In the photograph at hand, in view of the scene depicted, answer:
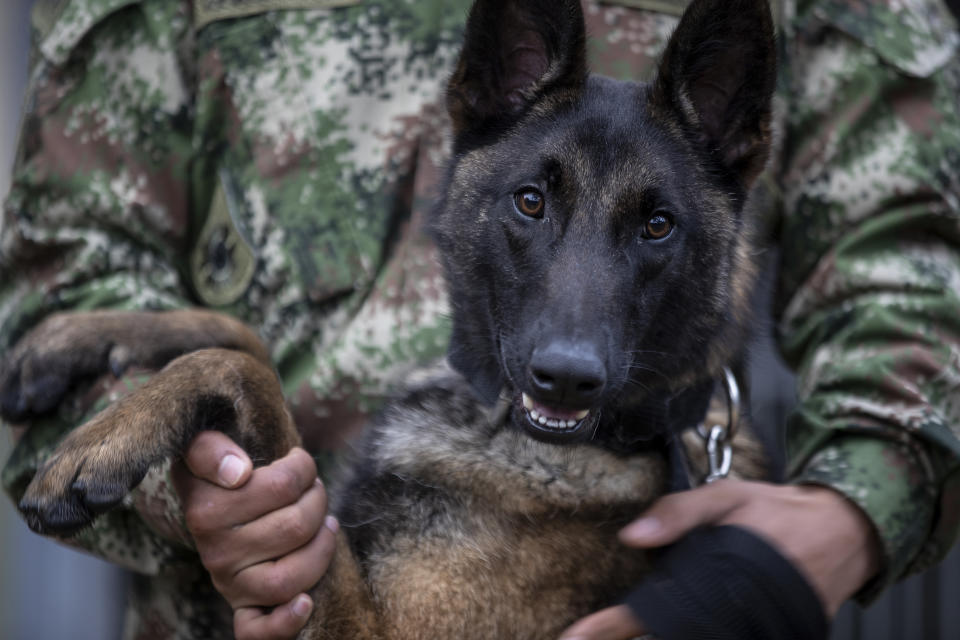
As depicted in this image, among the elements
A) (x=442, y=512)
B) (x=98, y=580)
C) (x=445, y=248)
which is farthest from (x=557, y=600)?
(x=98, y=580)

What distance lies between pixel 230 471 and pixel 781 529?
1225 millimetres

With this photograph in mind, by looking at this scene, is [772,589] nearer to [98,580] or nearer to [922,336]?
[922,336]

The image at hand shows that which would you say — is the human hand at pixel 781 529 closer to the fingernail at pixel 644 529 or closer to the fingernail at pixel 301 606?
the fingernail at pixel 644 529

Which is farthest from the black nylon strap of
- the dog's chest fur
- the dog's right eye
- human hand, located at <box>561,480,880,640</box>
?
the dog's right eye

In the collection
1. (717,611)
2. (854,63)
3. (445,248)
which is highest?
(854,63)

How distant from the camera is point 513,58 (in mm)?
2266

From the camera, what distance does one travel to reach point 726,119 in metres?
2.26

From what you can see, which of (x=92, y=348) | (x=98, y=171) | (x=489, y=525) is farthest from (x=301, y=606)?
(x=98, y=171)

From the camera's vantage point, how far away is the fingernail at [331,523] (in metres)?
2.05

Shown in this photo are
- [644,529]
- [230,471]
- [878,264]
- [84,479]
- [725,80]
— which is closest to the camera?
[84,479]

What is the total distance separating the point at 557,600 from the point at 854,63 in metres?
1.70

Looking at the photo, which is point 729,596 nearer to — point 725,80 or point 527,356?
point 527,356

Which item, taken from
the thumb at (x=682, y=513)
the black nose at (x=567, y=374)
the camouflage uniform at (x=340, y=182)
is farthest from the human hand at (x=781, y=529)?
the black nose at (x=567, y=374)

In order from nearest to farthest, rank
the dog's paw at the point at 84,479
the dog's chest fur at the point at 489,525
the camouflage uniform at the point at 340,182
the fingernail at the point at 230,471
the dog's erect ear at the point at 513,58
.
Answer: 1. the dog's paw at the point at 84,479
2. the fingernail at the point at 230,471
3. the dog's chest fur at the point at 489,525
4. the dog's erect ear at the point at 513,58
5. the camouflage uniform at the point at 340,182
